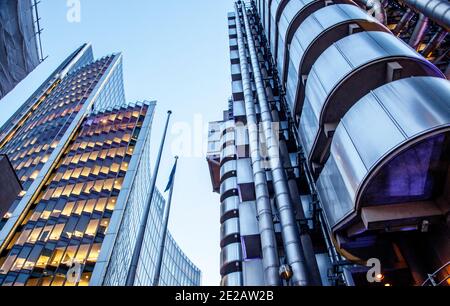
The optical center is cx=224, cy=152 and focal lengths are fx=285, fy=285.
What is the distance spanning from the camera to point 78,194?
158ft

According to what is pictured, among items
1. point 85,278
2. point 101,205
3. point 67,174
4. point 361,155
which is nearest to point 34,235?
point 101,205

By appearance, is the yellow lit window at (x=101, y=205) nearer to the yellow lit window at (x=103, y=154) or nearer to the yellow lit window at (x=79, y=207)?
the yellow lit window at (x=79, y=207)

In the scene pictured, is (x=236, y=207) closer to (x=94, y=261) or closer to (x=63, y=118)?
(x=94, y=261)

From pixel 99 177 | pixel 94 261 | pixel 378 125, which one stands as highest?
pixel 99 177

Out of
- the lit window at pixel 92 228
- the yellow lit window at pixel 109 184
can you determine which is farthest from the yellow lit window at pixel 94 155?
the lit window at pixel 92 228

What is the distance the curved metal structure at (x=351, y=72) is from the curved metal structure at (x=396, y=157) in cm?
182

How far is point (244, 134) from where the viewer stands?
103 ft

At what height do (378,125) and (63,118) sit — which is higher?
(63,118)

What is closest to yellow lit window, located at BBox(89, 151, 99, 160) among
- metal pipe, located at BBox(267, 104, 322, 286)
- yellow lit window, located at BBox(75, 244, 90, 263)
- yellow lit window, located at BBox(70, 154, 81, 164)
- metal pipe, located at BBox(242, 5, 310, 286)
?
yellow lit window, located at BBox(70, 154, 81, 164)

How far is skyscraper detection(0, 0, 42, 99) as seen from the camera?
553 inches

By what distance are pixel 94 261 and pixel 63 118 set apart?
151ft

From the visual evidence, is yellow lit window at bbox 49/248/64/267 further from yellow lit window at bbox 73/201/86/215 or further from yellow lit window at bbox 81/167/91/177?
yellow lit window at bbox 81/167/91/177

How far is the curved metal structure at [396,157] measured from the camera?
9.29 meters
